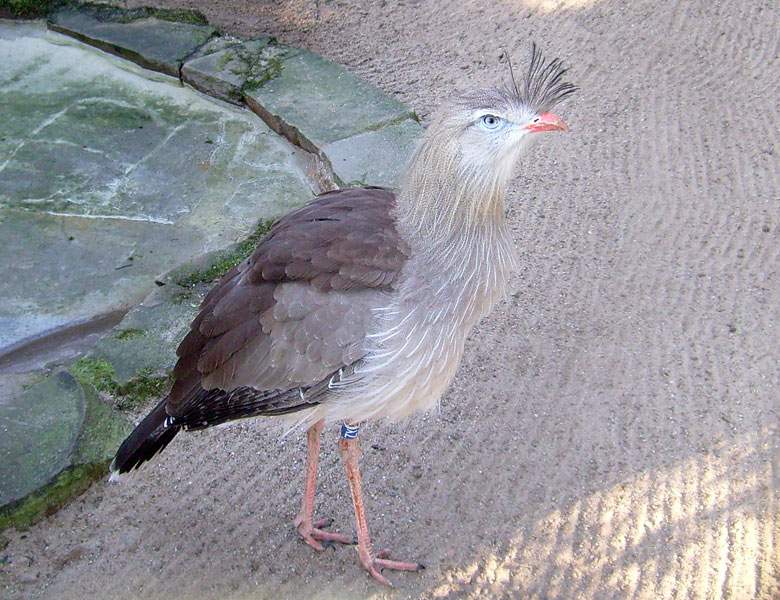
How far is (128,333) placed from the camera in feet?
11.5

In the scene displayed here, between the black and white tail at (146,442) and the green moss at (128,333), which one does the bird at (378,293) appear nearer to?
the black and white tail at (146,442)

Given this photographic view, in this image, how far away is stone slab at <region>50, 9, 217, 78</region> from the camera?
5219 millimetres

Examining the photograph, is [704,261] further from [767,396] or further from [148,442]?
[148,442]

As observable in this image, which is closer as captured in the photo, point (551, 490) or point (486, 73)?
point (551, 490)

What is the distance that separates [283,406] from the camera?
2635mm

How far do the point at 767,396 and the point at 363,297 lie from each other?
1950mm

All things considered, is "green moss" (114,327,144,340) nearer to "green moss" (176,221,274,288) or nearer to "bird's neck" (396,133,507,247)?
"green moss" (176,221,274,288)

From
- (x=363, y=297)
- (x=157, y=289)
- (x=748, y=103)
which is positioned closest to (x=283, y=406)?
(x=363, y=297)

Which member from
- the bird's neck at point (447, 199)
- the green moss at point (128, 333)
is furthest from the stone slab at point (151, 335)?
the bird's neck at point (447, 199)

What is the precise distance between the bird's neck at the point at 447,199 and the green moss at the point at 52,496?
1.56m

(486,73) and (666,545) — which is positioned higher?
(486,73)

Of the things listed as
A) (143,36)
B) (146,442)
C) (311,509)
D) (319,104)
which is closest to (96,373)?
(146,442)

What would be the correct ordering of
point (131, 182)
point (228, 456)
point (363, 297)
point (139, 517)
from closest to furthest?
point (363, 297)
point (139, 517)
point (228, 456)
point (131, 182)

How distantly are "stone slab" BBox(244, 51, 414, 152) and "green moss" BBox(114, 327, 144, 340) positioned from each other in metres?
1.61
